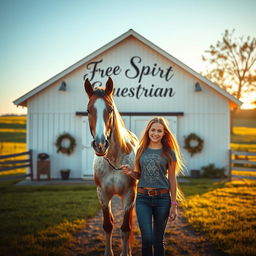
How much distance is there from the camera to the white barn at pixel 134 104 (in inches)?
422

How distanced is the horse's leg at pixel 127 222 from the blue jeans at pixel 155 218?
2.58ft

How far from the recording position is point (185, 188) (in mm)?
8516

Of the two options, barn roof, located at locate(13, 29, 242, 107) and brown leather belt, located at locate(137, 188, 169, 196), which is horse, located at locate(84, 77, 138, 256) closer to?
brown leather belt, located at locate(137, 188, 169, 196)

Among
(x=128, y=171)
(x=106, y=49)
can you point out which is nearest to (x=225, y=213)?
(x=128, y=171)

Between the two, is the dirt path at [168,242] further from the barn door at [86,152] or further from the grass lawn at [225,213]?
the barn door at [86,152]

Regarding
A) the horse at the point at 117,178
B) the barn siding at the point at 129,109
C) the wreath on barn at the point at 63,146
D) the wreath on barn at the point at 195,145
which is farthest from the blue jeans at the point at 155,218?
the barn siding at the point at 129,109

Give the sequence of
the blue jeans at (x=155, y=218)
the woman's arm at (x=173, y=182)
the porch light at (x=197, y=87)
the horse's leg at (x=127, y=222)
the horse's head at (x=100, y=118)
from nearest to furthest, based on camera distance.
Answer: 1. the horse's head at (x=100, y=118)
2. the blue jeans at (x=155, y=218)
3. the woman's arm at (x=173, y=182)
4. the horse's leg at (x=127, y=222)
5. the porch light at (x=197, y=87)

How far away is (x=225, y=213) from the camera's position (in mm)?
5684

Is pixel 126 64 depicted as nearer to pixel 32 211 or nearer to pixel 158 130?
pixel 32 211

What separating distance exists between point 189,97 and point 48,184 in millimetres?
7145

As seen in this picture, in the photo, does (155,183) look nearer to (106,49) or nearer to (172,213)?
(172,213)

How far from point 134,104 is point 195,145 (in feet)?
10.8

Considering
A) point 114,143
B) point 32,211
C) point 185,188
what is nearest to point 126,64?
point 185,188

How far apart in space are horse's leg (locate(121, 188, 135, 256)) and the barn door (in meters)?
7.10
